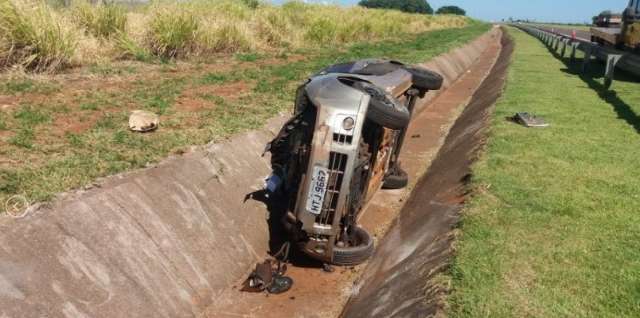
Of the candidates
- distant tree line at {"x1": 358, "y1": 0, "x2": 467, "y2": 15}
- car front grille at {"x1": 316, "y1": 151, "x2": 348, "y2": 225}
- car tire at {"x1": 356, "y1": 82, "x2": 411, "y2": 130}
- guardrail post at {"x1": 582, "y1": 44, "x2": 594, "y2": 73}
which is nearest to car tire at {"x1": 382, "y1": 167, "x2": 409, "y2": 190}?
car tire at {"x1": 356, "y1": 82, "x2": 411, "y2": 130}

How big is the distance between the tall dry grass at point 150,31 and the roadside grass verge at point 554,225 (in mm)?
7968

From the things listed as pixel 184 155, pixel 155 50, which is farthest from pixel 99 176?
pixel 155 50

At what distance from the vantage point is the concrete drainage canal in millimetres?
4105

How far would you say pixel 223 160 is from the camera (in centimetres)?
664

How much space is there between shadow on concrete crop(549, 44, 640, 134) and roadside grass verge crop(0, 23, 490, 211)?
635 centimetres

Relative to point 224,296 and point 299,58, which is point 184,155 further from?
point 299,58

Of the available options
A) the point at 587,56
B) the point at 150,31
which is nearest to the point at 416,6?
the point at 587,56

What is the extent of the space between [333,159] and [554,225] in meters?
2.26

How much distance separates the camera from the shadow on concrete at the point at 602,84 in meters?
9.78

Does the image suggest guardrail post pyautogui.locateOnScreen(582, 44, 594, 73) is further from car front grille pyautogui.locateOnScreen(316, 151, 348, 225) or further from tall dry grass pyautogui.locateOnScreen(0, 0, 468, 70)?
car front grille pyautogui.locateOnScreen(316, 151, 348, 225)

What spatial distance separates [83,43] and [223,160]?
6.41 meters

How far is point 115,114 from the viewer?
24.8ft

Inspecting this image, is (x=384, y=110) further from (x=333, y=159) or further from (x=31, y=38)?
(x=31, y=38)

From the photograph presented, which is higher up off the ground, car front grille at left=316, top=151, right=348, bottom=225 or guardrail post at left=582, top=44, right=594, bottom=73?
guardrail post at left=582, top=44, right=594, bottom=73
